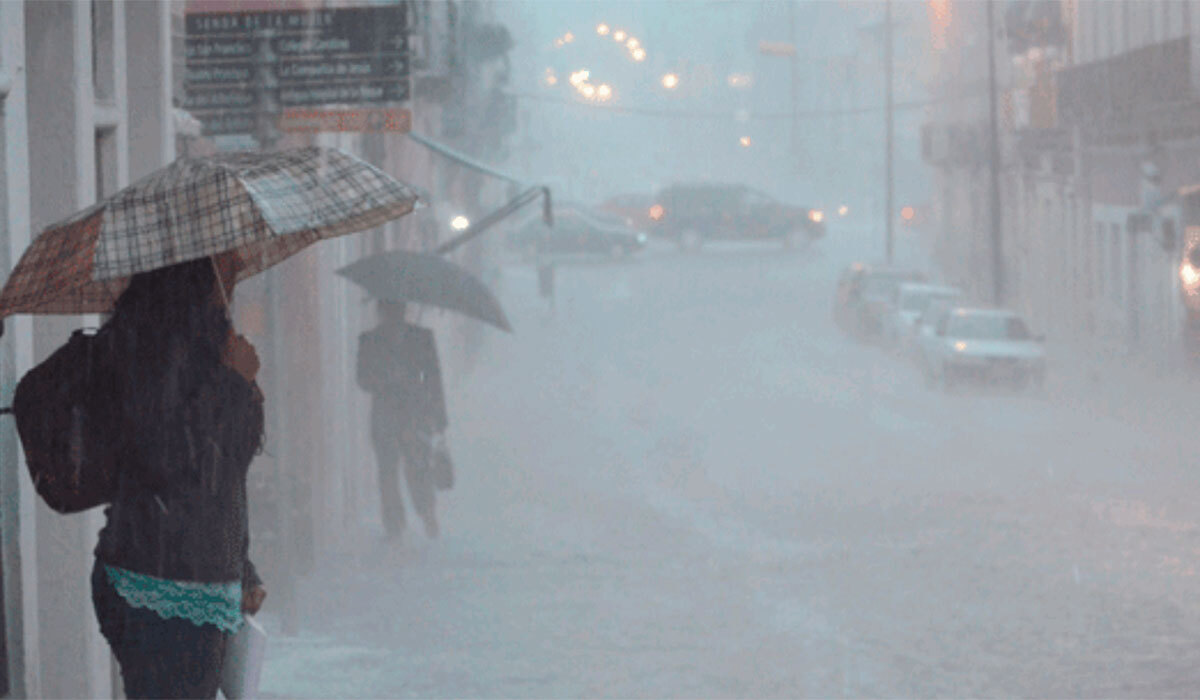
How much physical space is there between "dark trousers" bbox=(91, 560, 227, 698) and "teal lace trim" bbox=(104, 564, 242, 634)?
0.01m

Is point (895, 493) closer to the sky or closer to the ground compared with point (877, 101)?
closer to the ground

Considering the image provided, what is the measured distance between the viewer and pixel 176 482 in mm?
3889

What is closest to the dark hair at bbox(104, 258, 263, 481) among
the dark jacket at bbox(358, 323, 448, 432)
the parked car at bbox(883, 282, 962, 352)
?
the dark jacket at bbox(358, 323, 448, 432)

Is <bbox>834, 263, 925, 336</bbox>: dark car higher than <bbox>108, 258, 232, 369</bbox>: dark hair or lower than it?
lower

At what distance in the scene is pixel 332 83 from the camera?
9727mm

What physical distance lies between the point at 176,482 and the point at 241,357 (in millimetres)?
278

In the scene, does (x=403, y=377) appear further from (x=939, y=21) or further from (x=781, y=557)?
(x=939, y=21)

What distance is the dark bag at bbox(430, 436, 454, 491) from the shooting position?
12320 millimetres

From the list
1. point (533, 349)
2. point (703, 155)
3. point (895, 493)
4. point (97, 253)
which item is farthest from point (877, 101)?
point (97, 253)

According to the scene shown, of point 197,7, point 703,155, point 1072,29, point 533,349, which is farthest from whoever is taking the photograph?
point 703,155

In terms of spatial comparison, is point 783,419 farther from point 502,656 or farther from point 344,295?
point 502,656

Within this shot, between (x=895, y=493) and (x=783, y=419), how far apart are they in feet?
24.1

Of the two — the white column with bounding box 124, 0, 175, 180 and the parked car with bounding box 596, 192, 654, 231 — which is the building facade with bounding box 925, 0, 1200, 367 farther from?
the white column with bounding box 124, 0, 175, 180

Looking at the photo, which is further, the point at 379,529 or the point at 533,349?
the point at 533,349
